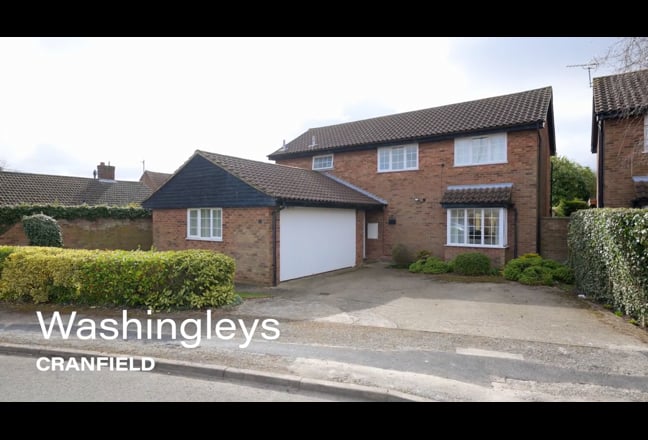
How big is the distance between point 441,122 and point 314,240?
28.0 feet

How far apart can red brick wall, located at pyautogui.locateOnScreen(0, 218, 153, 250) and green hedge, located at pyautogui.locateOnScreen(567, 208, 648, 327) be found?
700 inches

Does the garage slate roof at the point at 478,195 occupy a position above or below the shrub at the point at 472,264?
above

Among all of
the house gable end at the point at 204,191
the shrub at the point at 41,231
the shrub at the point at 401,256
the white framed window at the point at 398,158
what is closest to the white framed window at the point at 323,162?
the white framed window at the point at 398,158

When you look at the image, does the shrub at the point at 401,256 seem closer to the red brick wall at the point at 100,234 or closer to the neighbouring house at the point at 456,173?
the neighbouring house at the point at 456,173

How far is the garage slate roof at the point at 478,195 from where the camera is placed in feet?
46.7

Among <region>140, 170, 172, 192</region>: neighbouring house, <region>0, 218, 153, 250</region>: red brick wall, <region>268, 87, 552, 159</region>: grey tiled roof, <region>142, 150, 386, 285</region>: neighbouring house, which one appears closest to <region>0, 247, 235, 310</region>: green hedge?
<region>142, 150, 386, 285</region>: neighbouring house

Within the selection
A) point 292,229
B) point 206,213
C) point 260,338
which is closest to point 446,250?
point 292,229

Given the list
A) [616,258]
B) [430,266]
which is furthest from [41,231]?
[616,258]

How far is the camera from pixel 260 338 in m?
6.40

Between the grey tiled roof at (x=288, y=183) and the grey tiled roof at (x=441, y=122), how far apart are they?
115 inches

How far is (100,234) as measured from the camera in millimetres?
19391

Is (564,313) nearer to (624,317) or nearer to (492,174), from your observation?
(624,317)

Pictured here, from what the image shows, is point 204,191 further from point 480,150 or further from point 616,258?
point 616,258
